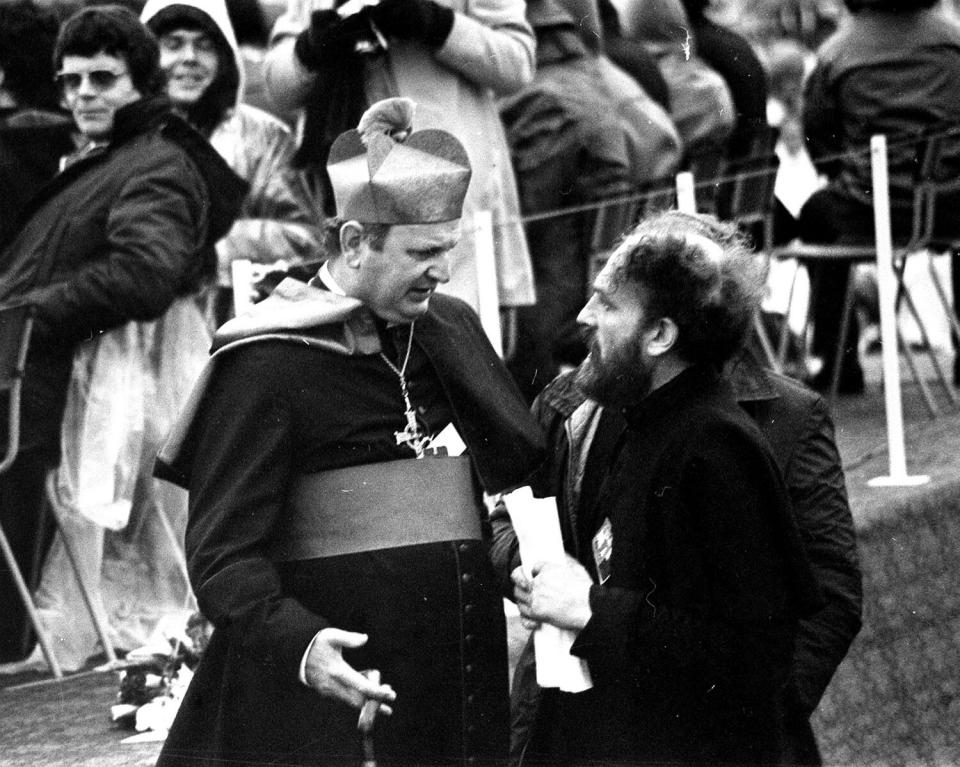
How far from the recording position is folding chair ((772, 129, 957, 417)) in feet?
23.3

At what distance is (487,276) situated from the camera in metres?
5.60

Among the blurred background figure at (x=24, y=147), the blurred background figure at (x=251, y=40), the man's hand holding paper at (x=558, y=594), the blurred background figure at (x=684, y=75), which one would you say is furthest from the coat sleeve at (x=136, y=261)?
the blurred background figure at (x=684, y=75)

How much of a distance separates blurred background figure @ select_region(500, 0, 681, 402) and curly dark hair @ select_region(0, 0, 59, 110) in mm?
1535

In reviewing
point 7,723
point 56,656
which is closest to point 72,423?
point 56,656

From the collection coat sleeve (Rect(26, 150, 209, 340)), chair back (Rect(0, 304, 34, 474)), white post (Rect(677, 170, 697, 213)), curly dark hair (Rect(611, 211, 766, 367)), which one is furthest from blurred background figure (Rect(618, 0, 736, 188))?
curly dark hair (Rect(611, 211, 766, 367))

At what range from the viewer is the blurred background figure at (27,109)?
629 centimetres

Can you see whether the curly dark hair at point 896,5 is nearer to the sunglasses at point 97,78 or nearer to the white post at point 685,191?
the white post at point 685,191

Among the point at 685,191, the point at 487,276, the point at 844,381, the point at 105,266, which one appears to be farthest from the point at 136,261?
the point at 844,381

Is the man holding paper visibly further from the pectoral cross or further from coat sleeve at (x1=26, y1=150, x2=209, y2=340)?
coat sleeve at (x1=26, y1=150, x2=209, y2=340)

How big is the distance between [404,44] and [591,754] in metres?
2.90

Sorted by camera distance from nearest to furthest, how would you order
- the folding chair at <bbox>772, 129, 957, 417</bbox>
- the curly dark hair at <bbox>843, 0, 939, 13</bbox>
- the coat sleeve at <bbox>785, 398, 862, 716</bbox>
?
1. the coat sleeve at <bbox>785, 398, 862, 716</bbox>
2. the folding chair at <bbox>772, 129, 957, 417</bbox>
3. the curly dark hair at <bbox>843, 0, 939, 13</bbox>

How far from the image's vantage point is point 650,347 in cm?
341

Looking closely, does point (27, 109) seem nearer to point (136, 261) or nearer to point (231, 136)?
point (231, 136)

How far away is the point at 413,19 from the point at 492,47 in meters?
0.30
